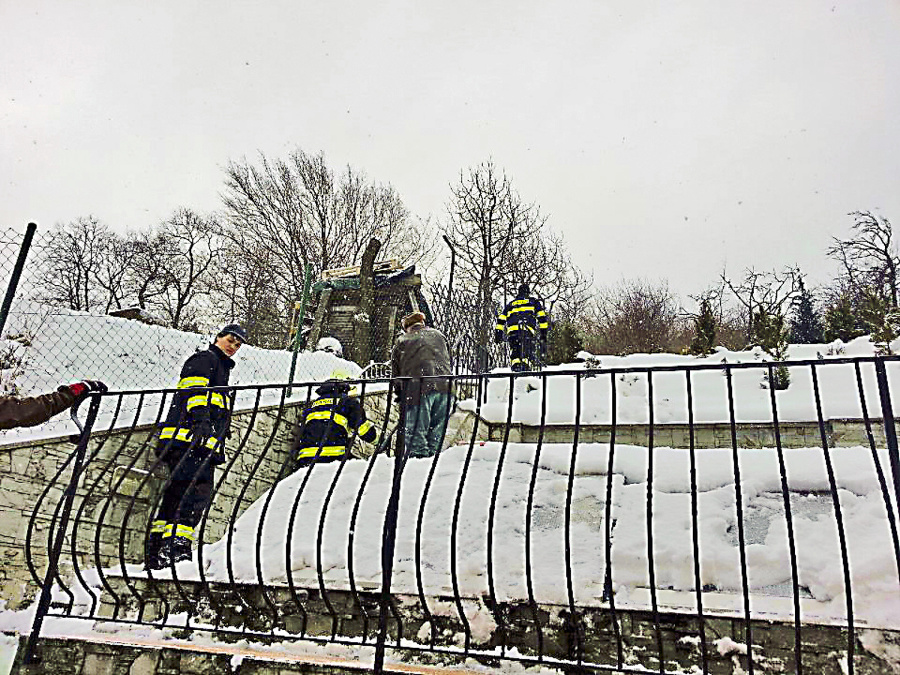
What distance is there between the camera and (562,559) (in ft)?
9.60

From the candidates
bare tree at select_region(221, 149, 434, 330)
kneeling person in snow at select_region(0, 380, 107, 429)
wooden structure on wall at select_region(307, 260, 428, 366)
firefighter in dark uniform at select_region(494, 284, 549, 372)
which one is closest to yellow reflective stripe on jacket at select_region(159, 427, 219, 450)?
kneeling person in snow at select_region(0, 380, 107, 429)

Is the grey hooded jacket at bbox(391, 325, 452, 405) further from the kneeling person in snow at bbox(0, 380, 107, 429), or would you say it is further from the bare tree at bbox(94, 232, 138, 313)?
the bare tree at bbox(94, 232, 138, 313)

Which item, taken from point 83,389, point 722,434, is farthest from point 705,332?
point 83,389

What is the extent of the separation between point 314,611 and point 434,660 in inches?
27.8

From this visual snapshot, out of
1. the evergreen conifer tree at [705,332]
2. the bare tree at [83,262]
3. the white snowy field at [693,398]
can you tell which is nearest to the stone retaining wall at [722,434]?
the white snowy field at [693,398]

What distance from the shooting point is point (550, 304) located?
19578 millimetres

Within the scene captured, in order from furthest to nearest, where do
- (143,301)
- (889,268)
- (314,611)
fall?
(143,301) < (889,268) < (314,611)

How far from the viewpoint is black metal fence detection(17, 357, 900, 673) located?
92.7 inches

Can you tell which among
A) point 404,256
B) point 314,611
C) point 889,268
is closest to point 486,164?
point 404,256

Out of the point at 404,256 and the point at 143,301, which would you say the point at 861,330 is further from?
the point at 143,301

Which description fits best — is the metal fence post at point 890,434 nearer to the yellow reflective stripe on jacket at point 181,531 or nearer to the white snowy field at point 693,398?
the yellow reflective stripe on jacket at point 181,531

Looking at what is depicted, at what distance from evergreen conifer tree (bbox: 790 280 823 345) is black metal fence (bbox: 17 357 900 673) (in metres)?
20.4

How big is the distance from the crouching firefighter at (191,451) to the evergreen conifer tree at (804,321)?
2185 cm

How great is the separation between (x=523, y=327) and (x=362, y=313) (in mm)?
6991
